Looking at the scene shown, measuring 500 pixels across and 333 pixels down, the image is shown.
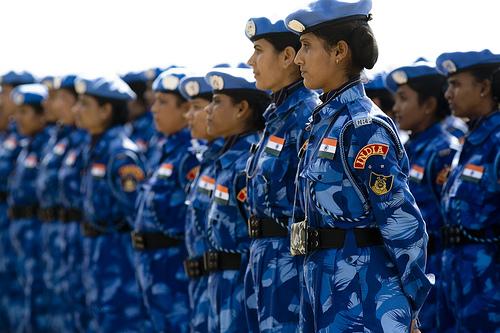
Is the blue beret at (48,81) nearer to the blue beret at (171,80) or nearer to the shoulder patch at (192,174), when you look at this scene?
the blue beret at (171,80)

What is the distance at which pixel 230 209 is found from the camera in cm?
649

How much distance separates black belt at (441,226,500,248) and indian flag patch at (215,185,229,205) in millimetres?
1298

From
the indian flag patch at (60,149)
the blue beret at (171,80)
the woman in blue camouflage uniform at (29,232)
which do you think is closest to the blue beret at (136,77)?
the woman in blue camouflage uniform at (29,232)

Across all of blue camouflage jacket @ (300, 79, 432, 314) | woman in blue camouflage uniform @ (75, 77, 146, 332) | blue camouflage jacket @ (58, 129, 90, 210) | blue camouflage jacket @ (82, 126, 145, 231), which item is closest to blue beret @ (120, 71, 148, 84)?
blue camouflage jacket @ (58, 129, 90, 210)

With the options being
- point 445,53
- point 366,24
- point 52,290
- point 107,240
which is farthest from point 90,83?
point 366,24

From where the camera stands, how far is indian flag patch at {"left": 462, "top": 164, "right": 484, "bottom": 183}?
6.75 m

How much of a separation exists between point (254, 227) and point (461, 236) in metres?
1.44

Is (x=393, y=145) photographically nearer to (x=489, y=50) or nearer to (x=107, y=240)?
(x=489, y=50)

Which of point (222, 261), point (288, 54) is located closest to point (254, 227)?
point (222, 261)

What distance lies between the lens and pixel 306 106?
592cm

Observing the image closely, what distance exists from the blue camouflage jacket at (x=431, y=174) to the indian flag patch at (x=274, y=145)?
1.71 m

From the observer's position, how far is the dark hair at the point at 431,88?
7.79 m

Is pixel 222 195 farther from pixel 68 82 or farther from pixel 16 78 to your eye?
pixel 16 78

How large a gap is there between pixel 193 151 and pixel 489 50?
1.95 m
